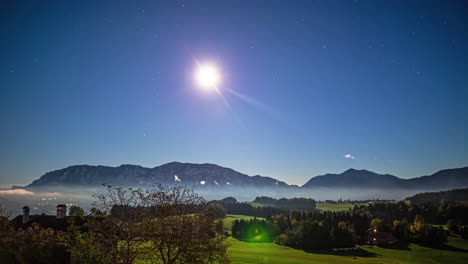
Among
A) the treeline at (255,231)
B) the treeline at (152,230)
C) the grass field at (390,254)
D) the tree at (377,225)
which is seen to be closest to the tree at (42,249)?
the treeline at (152,230)

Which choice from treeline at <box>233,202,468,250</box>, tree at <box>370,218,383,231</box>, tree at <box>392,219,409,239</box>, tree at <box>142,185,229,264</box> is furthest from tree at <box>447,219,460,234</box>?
tree at <box>142,185,229,264</box>

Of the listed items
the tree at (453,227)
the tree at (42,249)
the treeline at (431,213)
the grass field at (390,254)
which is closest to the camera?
the tree at (42,249)

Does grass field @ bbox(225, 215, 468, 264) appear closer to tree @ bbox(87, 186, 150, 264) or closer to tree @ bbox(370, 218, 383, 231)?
tree @ bbox(370, 218, 383, 231)


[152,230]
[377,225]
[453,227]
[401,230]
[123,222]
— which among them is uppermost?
[123,222]

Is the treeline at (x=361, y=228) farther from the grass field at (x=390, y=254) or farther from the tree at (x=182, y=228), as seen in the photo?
the tree at (x=182, y=228)

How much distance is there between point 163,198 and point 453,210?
179 metres

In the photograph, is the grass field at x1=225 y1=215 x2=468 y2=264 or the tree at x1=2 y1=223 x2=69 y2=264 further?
the grass field at x1=225 y1=215 x2=468 y2=264

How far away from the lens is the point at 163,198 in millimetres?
20250

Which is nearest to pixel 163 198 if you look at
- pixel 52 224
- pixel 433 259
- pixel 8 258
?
pixel 8 258

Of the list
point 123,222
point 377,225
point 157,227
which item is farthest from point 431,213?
point 123,222

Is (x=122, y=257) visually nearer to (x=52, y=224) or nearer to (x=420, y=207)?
(x=52, y=224)

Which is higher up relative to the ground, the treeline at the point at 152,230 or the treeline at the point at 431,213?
the treeline at the point at 152,230

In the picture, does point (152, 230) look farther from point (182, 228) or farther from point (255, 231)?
point (255, 231)

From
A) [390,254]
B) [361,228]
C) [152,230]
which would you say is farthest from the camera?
[361,228]
